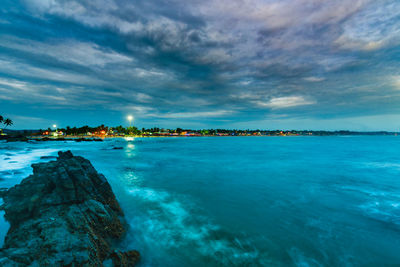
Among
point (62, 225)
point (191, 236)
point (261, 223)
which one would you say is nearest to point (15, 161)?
point (62, 225)

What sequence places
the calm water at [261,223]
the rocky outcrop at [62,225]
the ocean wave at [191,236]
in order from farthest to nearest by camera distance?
the calm water at [261,223] < the ocean wave at [191,236] < the rocky outcrop at [62,225]

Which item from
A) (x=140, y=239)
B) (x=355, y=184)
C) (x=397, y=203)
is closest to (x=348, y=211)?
(x=397, y=203)

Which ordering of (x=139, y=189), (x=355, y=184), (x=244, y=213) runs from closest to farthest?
1. (x=244, y=213)
2. (x=139, y=189)
3. (x=355, y=184)

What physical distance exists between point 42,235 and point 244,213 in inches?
393

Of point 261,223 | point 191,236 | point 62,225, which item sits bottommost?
point 261,223

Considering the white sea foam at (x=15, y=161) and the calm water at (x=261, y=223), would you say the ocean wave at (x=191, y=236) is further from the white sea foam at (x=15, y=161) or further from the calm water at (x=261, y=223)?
the white sea foam at (x=15, y=161)

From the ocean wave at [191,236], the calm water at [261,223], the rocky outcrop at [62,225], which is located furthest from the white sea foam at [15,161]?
the ocean wave at [191,236]

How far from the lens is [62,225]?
5.64 metres

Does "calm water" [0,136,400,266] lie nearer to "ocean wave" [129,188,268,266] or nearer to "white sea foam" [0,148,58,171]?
"ocean wave" [129,188,268,266]

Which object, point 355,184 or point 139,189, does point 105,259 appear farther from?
point 355,184

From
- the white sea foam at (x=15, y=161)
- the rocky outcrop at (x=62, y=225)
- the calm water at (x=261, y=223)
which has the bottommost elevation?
the calm water at (x=261, y=223)

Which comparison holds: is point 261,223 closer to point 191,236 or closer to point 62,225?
point 191,236

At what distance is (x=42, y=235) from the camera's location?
5133 millimetres

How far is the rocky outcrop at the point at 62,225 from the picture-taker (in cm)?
445
